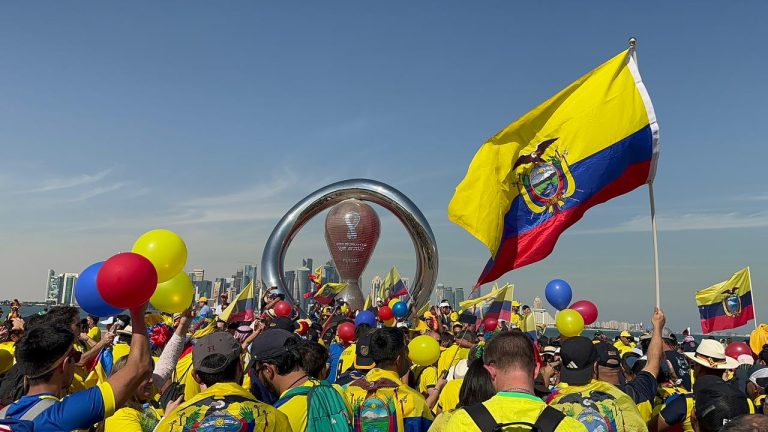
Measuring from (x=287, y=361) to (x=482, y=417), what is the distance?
1631mm

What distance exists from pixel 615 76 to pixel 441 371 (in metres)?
4.04

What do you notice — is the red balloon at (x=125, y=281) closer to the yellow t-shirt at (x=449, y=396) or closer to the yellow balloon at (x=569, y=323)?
the yellow t-shirt at (x=449, y=396)

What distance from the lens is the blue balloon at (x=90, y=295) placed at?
3709 millimetres

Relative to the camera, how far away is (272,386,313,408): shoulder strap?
11.3ft

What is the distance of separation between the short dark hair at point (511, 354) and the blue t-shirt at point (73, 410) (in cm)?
190

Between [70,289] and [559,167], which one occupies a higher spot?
[559,167]

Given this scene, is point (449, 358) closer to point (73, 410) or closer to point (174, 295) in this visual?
point (174, 295)

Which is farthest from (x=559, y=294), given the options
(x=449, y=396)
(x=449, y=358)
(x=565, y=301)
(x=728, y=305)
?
(x=728, y=305)

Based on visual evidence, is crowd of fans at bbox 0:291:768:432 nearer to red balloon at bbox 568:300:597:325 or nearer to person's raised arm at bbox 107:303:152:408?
person's raised arm at bbox 107:303:152:408

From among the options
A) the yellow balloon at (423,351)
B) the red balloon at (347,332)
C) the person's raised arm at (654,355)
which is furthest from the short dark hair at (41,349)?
the red balloon at (347,332)

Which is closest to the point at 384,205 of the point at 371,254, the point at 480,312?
the point at 371,254

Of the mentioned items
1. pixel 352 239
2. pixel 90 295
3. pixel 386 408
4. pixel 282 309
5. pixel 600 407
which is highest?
pixel 352 239

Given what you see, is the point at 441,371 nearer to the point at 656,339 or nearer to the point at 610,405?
the point at 656,339

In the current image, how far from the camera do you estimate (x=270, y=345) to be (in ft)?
12.0
